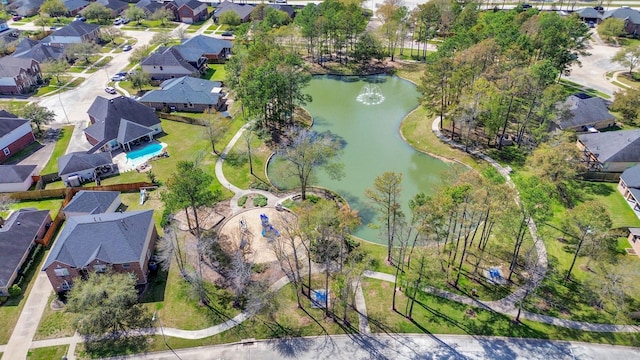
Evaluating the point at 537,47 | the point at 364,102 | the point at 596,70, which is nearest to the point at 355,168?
the point at 364,102

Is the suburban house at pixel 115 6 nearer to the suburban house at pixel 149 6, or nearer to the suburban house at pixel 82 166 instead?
the suburban house at pixel 149 6

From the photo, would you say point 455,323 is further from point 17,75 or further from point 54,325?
point 17,75

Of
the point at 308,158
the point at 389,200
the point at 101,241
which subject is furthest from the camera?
the point at 308,158

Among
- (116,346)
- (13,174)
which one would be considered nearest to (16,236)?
(13,174)

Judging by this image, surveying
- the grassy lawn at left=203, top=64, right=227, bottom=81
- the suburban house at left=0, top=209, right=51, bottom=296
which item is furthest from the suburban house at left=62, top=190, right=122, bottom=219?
the grassy lawn at left=203, top=64, right=227, bottom=81

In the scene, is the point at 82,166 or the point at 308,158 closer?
the point at 308,158

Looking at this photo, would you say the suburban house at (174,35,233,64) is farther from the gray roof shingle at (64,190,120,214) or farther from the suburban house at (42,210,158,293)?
the suburban house at (42,210,158,293)

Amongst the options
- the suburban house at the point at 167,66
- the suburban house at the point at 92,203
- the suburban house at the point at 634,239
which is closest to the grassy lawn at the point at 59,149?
the suburban house at the point at 92,203
